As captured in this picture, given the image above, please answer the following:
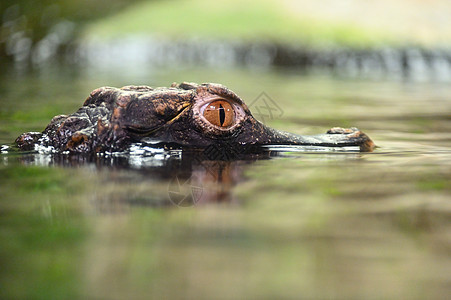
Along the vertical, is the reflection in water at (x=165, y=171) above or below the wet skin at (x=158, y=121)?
below

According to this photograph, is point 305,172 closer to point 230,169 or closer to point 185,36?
point 230,169

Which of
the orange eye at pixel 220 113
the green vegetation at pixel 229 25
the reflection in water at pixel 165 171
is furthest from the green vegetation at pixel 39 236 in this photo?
the green vegetation at pixel 229 25

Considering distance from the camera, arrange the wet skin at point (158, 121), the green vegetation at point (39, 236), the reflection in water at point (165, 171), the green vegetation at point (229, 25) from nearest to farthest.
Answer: the green vegetation at point (39, 236)
the reflection in water at point (165, 171)
the wet skin at point (158, 121)
the green vegetation at point (229, 25)

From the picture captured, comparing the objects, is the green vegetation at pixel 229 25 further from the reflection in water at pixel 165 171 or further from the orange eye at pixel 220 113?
the reflection in water at pixel 165 171

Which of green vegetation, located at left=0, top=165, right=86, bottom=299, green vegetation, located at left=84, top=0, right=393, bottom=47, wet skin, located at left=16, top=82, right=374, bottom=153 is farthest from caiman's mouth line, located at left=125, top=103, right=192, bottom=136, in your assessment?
green vegetation, located at left=84, top=0, right=393, bottom=47

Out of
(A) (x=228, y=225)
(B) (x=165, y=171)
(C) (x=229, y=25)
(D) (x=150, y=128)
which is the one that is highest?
Answer: (C) (x=229, y=25)

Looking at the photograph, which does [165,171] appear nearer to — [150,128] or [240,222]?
[150,128]

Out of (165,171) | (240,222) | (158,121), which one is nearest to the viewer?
(240,222)

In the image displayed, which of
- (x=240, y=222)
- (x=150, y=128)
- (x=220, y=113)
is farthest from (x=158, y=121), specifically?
(x=240, y=222)
